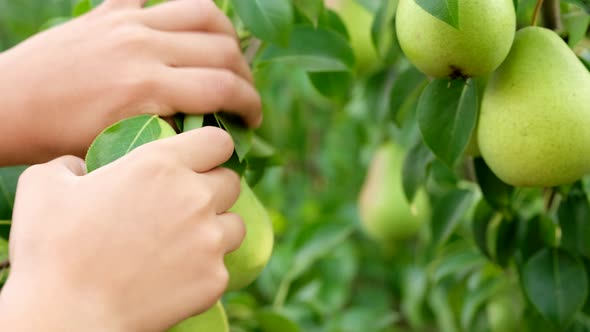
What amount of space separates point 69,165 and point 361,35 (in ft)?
2.20

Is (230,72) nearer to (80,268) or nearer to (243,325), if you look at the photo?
(80,268)

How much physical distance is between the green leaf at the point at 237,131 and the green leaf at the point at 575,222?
0.32 metres

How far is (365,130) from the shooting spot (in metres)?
1.65

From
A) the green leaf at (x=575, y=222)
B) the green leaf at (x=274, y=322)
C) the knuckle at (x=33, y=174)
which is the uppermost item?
the knuckle at (x=33, y=174)

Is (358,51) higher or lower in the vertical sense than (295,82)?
higher

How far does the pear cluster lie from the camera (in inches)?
23.6

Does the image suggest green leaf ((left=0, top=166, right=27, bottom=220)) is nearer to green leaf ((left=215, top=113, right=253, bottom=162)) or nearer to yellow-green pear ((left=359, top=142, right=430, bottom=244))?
green leaf ((left=215, top=113, right=253, bottom=162))

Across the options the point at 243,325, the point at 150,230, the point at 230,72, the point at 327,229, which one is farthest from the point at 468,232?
the point at 150,230

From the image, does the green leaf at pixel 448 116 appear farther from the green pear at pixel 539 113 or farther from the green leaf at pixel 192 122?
the green leaf at pixel 192 122

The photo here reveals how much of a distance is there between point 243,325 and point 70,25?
412 millimetres

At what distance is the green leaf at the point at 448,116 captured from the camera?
686 mm

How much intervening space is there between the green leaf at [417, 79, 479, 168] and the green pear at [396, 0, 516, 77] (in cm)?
6

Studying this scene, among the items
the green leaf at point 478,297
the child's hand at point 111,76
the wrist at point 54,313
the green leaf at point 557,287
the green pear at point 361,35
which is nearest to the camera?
the wrist at point 54,313

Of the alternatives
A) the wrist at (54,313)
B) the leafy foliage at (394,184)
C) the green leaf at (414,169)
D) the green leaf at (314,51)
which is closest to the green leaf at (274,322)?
the leafy foliage at (394,184)
